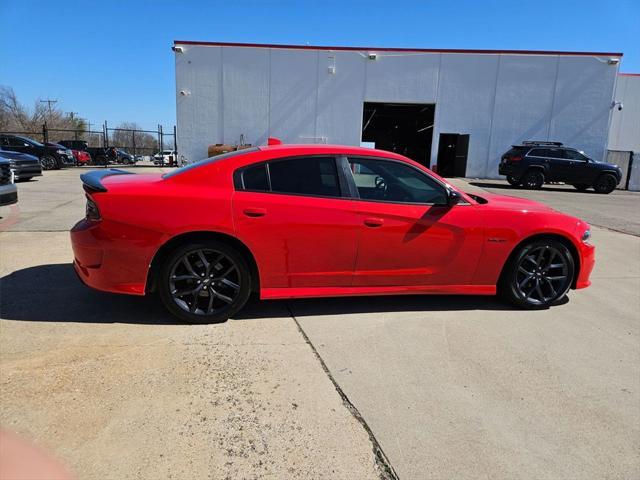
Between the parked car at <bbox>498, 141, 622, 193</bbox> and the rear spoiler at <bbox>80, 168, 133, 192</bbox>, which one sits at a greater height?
the parked car at <bbox>498, 141, 622, 193</bbox>

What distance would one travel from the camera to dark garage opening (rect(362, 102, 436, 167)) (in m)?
28.5

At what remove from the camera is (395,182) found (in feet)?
14.1

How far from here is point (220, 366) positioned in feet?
10.7

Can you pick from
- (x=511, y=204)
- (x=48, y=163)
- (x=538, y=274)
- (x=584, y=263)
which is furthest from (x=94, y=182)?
(x=48, y=163)

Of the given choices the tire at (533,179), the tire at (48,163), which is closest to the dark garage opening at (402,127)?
the tire at (533,179)

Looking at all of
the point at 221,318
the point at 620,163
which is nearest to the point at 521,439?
the point at 221,318

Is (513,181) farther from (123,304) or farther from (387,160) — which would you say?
(123,304)

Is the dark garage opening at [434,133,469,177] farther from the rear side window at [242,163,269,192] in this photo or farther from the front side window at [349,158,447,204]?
the rear side window at [242,163,269,192]

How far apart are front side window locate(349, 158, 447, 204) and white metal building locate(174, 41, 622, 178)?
21.0 metres

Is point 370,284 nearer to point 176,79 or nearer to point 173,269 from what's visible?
point 173,269

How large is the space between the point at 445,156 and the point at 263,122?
34.6 ft

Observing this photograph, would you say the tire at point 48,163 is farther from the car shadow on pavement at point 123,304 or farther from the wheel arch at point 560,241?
the wheel arch at point 560,241

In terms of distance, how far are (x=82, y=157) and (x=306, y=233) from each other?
29.0 meters

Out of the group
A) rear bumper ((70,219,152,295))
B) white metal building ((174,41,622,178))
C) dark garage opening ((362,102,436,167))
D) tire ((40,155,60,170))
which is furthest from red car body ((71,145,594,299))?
dark garage opening ((362,102,436,167))
